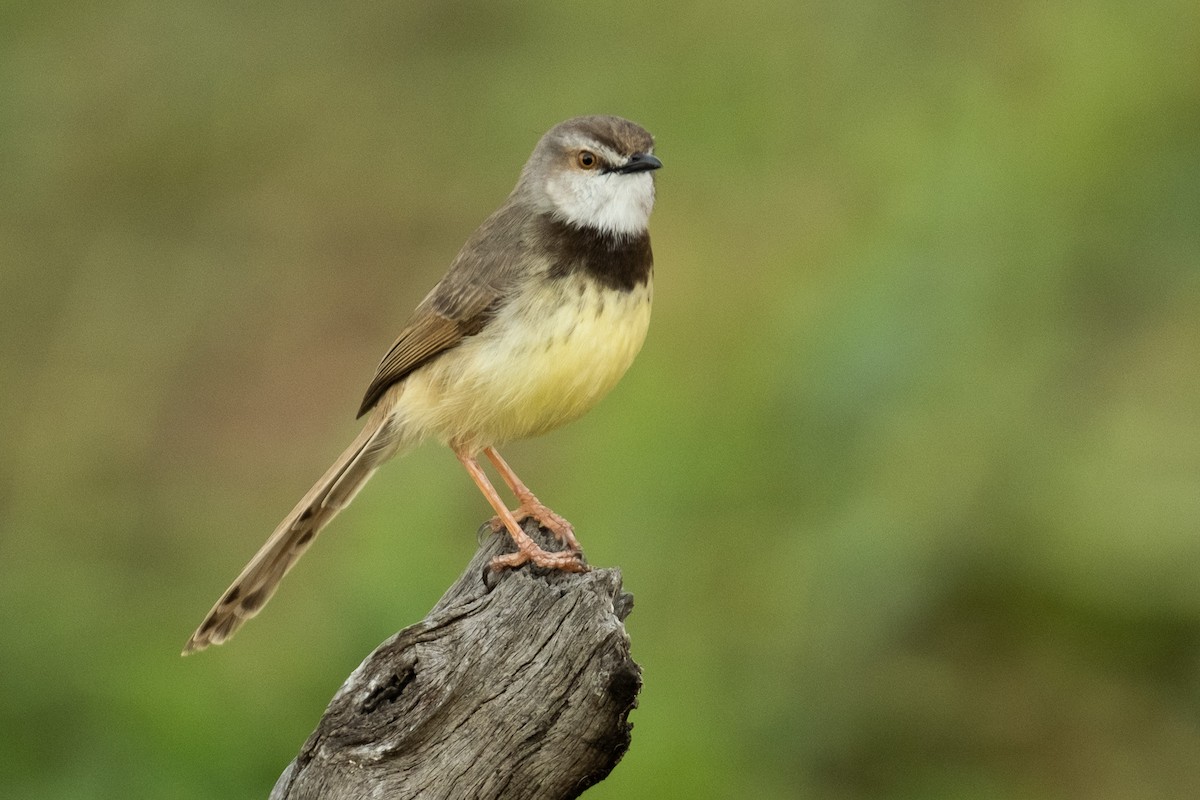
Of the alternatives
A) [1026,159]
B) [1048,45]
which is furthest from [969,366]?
[1048,45]

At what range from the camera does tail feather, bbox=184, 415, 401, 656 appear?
20.9 feet

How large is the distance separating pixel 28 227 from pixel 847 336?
6.01 metres

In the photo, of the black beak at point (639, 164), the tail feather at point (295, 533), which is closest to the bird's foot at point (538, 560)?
the tail feather at point (295, 533)

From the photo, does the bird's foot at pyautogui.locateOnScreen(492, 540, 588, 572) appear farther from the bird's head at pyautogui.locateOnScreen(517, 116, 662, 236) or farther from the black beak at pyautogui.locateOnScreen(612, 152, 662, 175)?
the black beak at pyautogui.locateOnScreen(612, 152, 662, 175)

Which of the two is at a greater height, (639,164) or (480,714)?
(639,164)

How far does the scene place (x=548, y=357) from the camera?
625 centimetres

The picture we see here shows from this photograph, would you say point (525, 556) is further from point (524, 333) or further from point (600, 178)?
point (600, 178)

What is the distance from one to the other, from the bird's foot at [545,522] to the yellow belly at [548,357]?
1.01 ft

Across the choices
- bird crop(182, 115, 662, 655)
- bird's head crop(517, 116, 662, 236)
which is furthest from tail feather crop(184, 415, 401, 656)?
bird's head crop(517, 116, 662, 236)

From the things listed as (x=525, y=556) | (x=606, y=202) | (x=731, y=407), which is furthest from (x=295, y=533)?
(x=731, y=407)

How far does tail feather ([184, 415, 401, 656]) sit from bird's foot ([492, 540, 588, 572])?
3.99 feet

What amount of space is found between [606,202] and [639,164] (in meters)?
0.19

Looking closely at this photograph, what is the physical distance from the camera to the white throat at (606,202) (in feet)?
21.2

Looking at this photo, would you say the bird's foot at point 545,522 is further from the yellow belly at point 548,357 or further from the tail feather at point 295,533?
the tail feather at point 295,533
